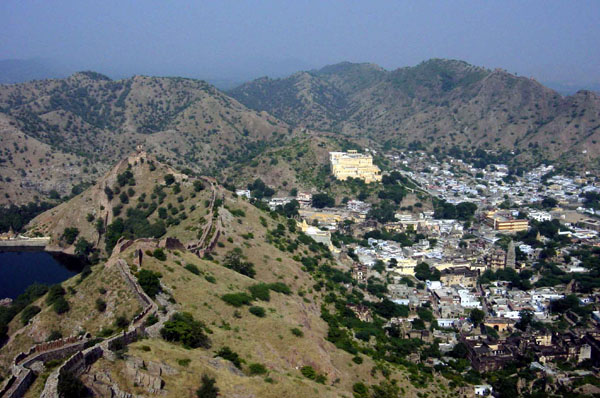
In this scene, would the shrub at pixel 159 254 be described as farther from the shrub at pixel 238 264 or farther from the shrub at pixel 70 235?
the shrub at pixel 70 235

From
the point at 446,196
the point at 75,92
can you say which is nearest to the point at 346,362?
the point at 446,196

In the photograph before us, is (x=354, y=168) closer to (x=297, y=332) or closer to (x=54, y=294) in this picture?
(x=297, y=332)

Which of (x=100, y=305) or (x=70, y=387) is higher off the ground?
(x=70, y=387)

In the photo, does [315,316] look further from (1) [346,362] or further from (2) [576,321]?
(2) [576,321]

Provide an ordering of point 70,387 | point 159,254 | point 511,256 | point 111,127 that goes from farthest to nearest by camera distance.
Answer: point 111,127
point 511,256
point 159,254
point 70,387

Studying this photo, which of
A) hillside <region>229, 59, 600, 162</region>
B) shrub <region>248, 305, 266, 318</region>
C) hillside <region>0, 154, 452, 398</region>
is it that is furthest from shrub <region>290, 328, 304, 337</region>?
hillside <region>229, 59, 600, 162</region>

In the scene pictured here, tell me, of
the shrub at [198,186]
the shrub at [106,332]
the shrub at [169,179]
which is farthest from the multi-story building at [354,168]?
the shrub at [106,332]

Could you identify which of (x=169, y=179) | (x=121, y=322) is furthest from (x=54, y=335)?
(x=169, y=179)
